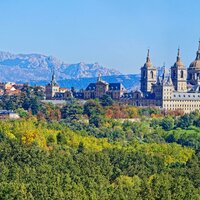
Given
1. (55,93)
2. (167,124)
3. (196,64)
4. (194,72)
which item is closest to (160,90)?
(194,72)

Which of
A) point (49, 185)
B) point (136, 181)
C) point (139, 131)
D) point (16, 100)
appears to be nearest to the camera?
point (49, 185)

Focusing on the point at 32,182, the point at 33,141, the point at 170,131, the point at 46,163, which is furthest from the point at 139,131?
the point at 32,182

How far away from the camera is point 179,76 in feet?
355

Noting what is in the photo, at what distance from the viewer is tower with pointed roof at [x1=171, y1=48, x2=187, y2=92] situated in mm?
107588

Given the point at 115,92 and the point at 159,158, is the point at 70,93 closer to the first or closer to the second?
the point at 115,92

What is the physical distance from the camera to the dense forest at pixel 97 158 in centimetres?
3625

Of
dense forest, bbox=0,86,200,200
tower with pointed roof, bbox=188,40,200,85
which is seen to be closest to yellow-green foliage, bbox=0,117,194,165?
dense forest, bbox=0,86,200,200

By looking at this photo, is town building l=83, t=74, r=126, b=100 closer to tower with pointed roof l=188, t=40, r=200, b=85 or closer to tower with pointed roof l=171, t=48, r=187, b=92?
tower with pointed roof l=171, t=48, r=187, b=92

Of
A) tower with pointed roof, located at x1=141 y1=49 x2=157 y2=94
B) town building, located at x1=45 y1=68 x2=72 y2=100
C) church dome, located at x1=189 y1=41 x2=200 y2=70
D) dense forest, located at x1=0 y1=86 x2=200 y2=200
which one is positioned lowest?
dense forest, located at x1=0 y1=86 x2=200 y2=200

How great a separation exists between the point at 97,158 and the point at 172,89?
56463mm

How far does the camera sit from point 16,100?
9381cm

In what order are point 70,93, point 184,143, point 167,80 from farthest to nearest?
1. point 70,93
2. point 167,80
3. point 184,143

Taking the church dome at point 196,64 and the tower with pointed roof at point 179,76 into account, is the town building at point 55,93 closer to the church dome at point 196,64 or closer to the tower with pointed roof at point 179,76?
the tower with pointed roof at point 179,76

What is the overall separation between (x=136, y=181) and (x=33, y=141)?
14.2 meters
